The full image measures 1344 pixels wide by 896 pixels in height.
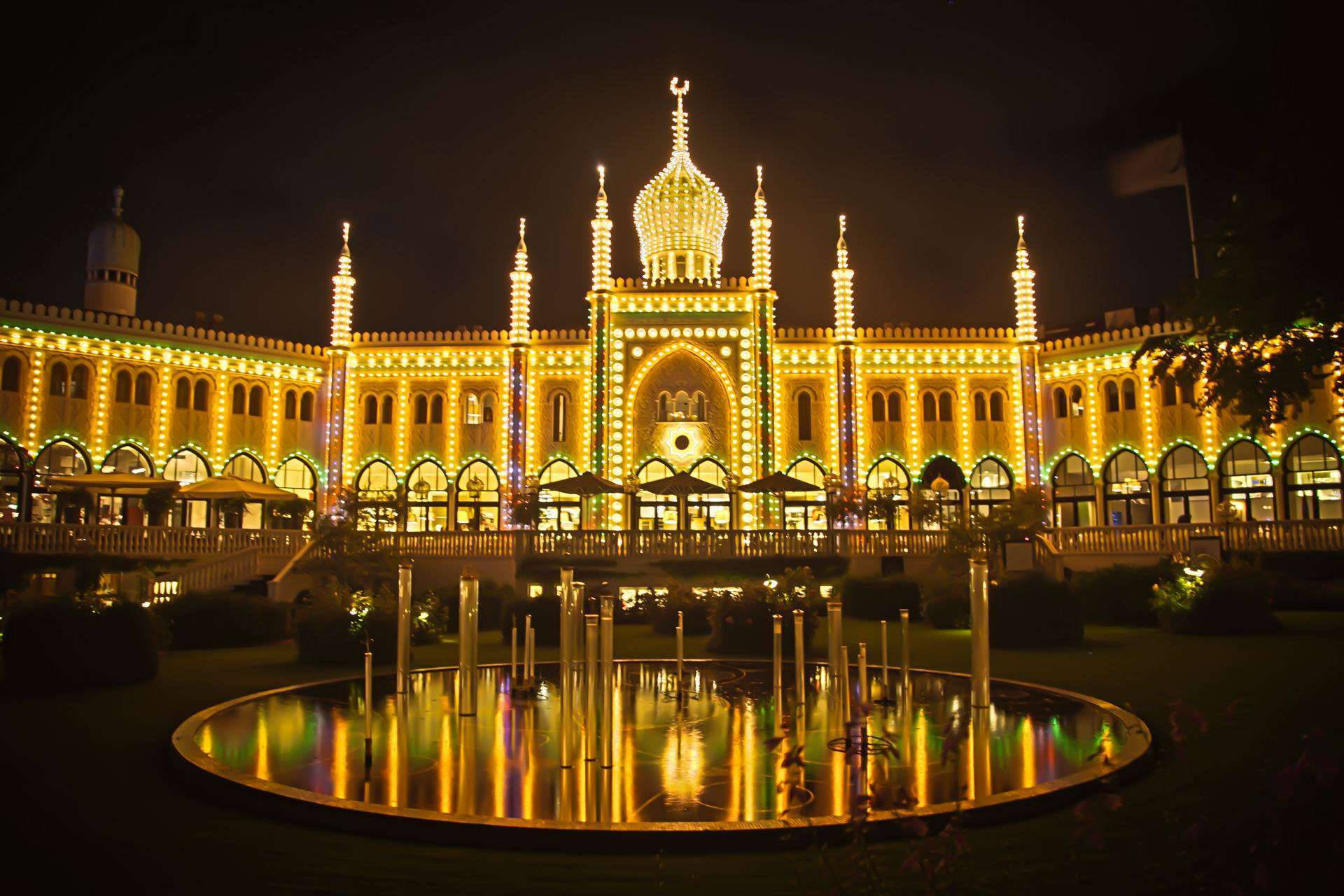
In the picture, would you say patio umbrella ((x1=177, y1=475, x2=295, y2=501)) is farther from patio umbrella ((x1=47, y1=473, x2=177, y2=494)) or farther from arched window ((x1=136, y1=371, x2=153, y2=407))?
arched window ((x1=136, y1=371, x2=153, y2=407))

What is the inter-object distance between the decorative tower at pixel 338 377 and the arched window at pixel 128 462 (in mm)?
6717

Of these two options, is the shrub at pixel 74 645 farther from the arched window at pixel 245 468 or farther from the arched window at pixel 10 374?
the arched window at pixel 245 468

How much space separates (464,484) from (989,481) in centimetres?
2207

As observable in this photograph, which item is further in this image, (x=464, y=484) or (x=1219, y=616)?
(x=464, y=484)

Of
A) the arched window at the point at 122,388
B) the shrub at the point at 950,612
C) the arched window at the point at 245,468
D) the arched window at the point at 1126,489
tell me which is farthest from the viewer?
the arched window at the point at 245,468

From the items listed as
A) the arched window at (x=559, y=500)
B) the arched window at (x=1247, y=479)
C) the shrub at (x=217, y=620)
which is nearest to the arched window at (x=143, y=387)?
the arched window at (x=559, y=500)

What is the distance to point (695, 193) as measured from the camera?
43.2m

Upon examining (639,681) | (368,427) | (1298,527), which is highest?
(368,427)

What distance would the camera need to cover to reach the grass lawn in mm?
6316

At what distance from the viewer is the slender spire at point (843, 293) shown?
42500 mm

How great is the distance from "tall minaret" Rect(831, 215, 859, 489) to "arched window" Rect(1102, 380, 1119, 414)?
10405mm

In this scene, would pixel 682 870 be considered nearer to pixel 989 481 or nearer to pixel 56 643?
pixel 56 643


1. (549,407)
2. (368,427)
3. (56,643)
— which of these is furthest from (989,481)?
(56,643)

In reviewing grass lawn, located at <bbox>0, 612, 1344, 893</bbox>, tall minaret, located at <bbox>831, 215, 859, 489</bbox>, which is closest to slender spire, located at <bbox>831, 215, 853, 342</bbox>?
tall minaret, located at <bbox>831, 215, 859, 489</bbox>
